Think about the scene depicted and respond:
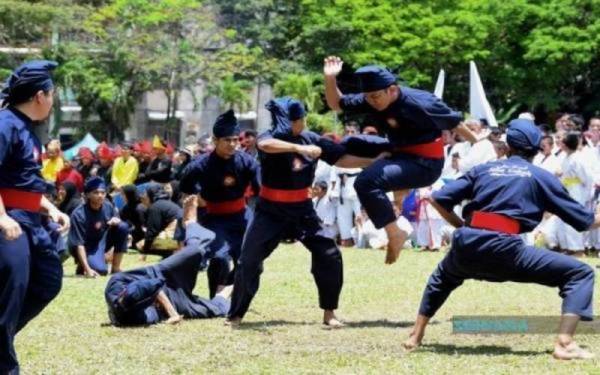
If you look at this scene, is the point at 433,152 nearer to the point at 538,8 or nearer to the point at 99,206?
the point at 99,206

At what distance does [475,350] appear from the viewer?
28.7 feet

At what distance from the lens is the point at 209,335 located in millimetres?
9734

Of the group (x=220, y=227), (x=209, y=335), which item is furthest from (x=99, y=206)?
(x=209, y=335)

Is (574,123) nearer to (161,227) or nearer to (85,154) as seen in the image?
(161,227)

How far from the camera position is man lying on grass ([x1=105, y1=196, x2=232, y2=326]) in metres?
10.2

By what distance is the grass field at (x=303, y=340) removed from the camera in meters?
8.02

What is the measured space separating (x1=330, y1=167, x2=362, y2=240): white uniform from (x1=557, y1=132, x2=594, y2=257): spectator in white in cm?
406

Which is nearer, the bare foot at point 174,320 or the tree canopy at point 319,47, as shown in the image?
the bare foot at point 174,320

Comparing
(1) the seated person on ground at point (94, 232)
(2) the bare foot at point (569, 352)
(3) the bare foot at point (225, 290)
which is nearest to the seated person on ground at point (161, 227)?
(1) the seated person on ground at point (94, 232)

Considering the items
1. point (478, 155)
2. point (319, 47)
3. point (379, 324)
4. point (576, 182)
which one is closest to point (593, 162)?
point (576, 182)

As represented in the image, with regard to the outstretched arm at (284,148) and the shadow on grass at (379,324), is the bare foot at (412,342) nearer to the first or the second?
the shadow on grass at (379,324)

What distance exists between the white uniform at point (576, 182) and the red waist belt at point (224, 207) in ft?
22.9

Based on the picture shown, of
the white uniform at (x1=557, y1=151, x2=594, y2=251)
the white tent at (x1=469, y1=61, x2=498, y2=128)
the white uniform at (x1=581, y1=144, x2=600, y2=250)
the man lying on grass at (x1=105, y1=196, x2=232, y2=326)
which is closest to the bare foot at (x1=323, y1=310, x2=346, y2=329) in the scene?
the man lying on grass at (x1=105, y1=196, x2=232, y2=326)

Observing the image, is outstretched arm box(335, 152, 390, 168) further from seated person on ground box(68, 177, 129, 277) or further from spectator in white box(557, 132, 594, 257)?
spectator in white box(557, 132, 594, 257)
